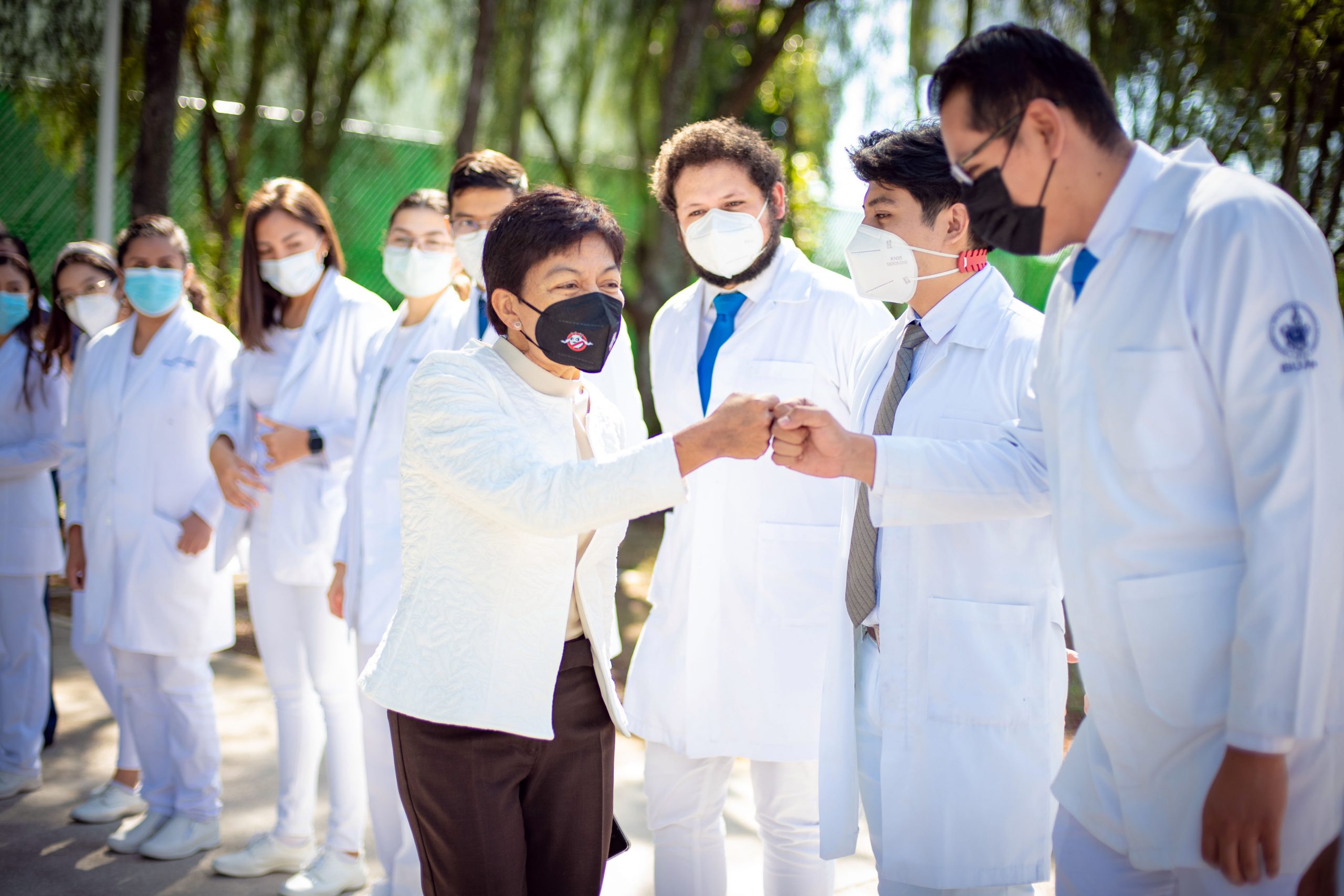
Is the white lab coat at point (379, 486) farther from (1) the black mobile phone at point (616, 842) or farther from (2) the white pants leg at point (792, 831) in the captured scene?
(2) the white pants leg at point (792, 831)

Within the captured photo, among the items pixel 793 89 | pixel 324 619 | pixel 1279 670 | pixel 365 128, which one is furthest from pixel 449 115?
pixel 1279 670

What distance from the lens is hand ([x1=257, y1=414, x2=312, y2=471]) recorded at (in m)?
3.84

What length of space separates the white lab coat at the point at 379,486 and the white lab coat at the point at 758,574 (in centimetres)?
87

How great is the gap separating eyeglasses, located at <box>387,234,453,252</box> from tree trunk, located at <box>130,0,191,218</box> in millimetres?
4795

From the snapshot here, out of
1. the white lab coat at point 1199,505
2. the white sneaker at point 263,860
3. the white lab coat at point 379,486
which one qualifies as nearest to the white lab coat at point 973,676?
the white lab coat at point 1199,505

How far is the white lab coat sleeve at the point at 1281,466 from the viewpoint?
1.60m

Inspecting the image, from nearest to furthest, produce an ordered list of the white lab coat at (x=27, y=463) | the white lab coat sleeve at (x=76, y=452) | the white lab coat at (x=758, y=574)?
the white lab coat at (x=758, y=574) → the white lab coat sleeve at (x=76, y=452) → the white lab coat at (x=27, y=463)

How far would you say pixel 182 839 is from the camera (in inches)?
161

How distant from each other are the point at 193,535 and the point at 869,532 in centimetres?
279

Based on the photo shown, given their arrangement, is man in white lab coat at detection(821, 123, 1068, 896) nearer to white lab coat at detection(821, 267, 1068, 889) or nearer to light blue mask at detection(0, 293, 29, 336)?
white lab coat at detection(821, 267, 1068, 889)

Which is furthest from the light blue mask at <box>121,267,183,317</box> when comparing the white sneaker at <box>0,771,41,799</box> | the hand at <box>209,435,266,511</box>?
the white sneaker at <box>0,771,41,799</box>

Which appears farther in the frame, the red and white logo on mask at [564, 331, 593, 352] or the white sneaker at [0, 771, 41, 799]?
the white sneaker at [0, 771, 41, 799]

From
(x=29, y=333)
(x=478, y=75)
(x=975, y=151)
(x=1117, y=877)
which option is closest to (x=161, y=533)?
(x=29, y=333)

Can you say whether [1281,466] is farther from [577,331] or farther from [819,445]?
[577,331]
